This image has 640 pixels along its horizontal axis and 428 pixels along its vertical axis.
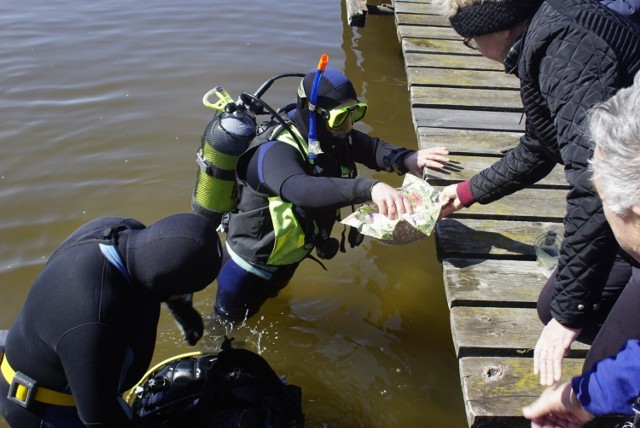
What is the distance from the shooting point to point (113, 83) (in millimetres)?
7051

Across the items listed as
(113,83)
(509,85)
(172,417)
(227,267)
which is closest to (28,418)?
(172,417)

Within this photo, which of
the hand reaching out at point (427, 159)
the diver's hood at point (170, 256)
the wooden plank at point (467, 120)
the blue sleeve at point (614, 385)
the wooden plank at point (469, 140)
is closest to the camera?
the blue sleeve at point (614, 385)

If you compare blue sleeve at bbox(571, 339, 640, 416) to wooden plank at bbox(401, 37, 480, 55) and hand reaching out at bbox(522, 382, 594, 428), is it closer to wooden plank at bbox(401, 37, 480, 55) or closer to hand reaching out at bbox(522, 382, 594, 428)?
hand reaching out at bbox(522, 382, 594, 428)

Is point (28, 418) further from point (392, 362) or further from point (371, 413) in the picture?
point (392, 362)

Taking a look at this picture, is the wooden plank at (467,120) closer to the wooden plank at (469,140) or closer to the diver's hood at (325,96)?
the wooden plank at (469,140)

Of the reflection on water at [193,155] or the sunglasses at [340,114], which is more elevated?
the sunglasses at [340,114]

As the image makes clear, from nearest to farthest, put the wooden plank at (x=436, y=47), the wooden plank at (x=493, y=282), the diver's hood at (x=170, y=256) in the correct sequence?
1. the diver's hood at (x=170, y=256)
2. the wooden plank at (x=493, y=282)
3. the wooden plank at (x=436, y=47)

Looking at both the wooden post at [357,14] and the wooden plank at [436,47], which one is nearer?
the wooden plank at [436,47]

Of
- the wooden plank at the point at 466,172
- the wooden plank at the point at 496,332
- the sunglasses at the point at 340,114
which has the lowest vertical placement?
the wooden plank at the point at 496,332

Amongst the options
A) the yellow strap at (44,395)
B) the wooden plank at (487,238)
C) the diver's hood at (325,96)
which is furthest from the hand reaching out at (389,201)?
the yellow strap at (44,395)

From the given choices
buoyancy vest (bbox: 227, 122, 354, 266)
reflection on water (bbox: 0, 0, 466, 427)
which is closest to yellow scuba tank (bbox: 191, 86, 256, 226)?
buoyancy vest (bbox: 227, 122, 354, 266)

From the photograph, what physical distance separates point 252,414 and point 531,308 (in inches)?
61.1

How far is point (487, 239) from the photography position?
11.8 feet

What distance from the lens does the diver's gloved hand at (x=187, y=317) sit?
278 centimetres
